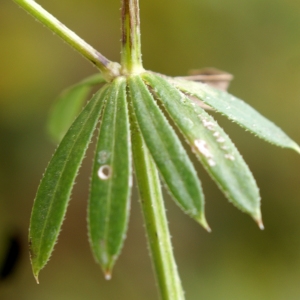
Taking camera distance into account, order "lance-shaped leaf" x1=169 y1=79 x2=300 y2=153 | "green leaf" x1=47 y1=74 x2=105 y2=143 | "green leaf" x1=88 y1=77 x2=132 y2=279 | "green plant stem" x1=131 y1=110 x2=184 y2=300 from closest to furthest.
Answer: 1. "green leaf" x1=88 y1=77 x2=132 y2=279
2. "green plant stem" x1=131 y1=110 x2=184 y2=300
3. "lance-shaped leaf" x1=169 y1=79 x2=300 y2=153
4. "green leaf" x1=47 y1=74 x2=105 y2=143

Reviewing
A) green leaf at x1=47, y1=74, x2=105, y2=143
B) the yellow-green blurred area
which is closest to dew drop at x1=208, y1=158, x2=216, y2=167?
green leaf at x1=47, y1=74, x2=105, y2=143

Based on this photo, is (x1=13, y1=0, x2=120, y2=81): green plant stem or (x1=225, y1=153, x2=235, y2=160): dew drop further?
(x1=13, y1=0, x2=120, y2=81): green plant stem

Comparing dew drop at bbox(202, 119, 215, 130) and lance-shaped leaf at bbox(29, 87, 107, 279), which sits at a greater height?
dew drop at bbox(202, 119, 215, 130)

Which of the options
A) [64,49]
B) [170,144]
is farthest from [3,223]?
[170,144]

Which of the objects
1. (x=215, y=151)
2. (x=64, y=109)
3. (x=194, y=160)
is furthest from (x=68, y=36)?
(x=194, y=160)

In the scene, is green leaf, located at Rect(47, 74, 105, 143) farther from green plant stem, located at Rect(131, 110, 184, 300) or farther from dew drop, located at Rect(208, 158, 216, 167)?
dew drop, located at Rect(208, 158, 216, 167)

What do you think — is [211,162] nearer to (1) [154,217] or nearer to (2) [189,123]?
(2) [189,123]
